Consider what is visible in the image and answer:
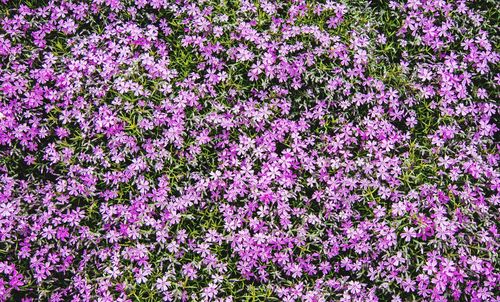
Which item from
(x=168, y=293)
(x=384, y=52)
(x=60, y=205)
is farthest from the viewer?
(x=384, y=52)

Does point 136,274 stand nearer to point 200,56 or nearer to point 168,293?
point 168,293

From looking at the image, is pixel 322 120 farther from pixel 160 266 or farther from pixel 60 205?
pixel 60 205

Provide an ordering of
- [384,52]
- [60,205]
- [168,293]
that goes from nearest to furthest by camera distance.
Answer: [168,293], [60,205], [384,52]

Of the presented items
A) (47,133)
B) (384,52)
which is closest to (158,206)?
(47,133)

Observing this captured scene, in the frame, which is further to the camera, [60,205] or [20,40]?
[20,40]

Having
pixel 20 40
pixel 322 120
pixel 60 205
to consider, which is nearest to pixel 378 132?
pixel 322 120

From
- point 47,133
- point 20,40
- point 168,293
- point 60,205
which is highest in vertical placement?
point 20,40

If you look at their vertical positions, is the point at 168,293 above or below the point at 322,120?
below
